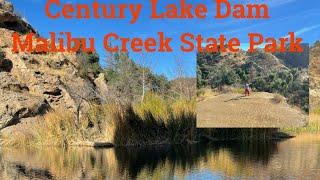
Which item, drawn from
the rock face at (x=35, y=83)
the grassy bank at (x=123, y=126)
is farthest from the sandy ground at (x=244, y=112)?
the rock face at (x=35, y=83)

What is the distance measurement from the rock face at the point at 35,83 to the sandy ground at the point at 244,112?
341 cm

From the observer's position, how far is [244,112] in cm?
1517

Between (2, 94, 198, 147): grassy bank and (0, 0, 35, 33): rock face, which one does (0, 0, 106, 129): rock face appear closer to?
(0, 0, 35, 33): rock face

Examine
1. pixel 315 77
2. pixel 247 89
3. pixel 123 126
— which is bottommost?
pixel 123 126

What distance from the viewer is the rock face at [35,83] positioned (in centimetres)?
1784

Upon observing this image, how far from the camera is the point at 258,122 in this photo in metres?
15.8

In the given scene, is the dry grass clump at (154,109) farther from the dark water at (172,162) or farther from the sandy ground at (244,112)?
the dark water at (172,162)

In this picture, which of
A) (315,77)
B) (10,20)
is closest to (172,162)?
(10,20)

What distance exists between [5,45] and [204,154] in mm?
12023

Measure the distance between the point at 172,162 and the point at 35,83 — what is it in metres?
9.82

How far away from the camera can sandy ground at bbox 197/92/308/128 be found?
595 inches

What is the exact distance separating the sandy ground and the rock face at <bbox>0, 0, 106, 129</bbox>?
341 cm

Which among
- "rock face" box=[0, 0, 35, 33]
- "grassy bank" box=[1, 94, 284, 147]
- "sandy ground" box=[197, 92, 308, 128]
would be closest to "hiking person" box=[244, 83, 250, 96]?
"sandy ground" box=[197, 92, 308, 128]

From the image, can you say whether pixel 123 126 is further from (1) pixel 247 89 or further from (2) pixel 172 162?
(2) pixel 172 162
